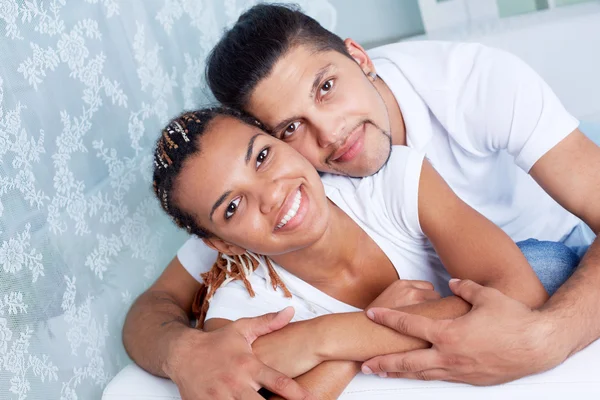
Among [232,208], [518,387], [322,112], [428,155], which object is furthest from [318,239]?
[518,387]

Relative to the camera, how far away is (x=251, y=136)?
5.16 ft

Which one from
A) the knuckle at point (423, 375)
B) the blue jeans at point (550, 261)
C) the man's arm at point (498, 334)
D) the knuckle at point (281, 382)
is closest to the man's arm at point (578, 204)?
the man's arm at point (498, 334)

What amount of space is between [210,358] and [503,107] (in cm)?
85

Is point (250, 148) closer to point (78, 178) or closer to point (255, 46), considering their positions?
point (255, 46)

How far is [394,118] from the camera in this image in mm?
1871

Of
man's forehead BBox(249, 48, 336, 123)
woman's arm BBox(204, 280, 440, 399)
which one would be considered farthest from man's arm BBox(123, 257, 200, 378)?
man's forehead BBox(249, 48, 336, 123)

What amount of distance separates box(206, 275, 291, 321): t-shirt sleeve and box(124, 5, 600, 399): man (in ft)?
0.33

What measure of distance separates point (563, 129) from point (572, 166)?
0.29ft

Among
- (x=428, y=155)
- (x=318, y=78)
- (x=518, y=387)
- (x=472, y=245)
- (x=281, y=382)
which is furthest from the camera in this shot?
(x=428, y=155)

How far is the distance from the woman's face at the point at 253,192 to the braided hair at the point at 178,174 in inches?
1.2

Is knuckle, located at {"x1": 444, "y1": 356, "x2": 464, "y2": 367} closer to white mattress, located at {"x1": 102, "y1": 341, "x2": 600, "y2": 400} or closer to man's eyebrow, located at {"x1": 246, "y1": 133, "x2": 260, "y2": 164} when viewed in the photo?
white mattress, located at {"x1": 102, "y1": 341, "x2": 600, "y2": 400}

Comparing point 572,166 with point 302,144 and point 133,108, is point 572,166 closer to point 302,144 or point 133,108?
point 302,144

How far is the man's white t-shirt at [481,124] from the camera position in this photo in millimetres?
1685

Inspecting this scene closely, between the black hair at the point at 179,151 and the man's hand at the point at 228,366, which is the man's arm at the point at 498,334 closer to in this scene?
the man's hand at the point at 228,366
